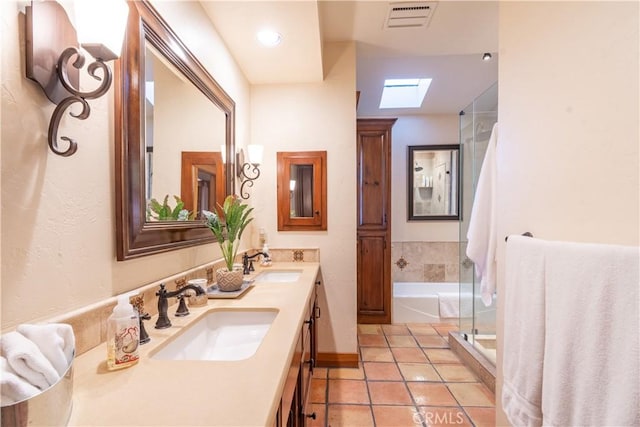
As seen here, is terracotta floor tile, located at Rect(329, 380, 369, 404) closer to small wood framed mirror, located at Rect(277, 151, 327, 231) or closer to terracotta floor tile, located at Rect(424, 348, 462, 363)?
terracotta floor tile, located at Rect(424, 348, 462, 363)

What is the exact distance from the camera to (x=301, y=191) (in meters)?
2.43

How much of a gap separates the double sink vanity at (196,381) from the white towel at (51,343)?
116 mm

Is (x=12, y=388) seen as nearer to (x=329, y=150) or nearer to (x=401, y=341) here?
(x=329, y=150)

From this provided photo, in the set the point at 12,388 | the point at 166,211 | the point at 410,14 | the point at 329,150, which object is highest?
the point at 410,14

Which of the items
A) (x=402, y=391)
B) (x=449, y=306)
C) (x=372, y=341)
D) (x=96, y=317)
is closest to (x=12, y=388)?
(x=96, y=317)

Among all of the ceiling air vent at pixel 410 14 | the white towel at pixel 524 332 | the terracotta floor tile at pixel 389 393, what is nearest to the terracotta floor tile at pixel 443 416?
the terracotta floor tile at pixel 389 393

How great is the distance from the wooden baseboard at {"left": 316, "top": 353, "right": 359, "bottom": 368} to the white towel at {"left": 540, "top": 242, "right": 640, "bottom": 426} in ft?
5.49

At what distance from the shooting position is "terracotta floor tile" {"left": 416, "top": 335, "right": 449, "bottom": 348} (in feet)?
9.07

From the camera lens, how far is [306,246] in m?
2.43

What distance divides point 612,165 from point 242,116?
211cm

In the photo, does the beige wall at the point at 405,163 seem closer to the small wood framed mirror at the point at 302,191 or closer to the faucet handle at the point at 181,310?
the small wood framed mirror at the point at 302,191

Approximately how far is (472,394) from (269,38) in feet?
9.17

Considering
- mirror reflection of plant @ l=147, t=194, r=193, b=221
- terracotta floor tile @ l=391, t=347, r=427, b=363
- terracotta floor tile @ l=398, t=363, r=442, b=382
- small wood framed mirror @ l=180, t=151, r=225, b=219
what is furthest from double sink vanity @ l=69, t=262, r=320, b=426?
terracotta floor tile @ l=391, t=347, r=427, b=363

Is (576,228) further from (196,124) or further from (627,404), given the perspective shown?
(196,124)
